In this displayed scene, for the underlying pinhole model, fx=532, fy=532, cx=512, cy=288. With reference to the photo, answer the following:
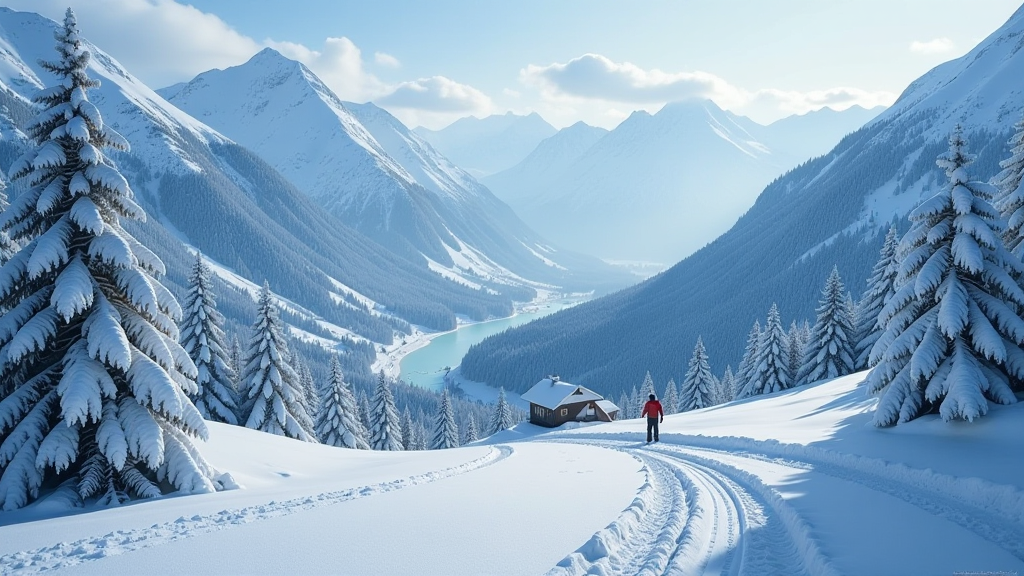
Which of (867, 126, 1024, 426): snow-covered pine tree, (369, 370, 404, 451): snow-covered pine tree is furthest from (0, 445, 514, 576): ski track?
(369, 370, 404, 451): snow-covered pine tree

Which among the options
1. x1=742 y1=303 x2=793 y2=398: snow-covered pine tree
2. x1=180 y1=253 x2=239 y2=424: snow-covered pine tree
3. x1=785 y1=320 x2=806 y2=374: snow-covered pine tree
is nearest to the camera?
x1=180 y1=253 x2=239 y2=424: snow-covered pine tree

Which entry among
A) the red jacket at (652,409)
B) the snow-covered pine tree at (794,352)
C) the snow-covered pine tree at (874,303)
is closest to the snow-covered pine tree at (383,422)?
the red jacket at (652,409)

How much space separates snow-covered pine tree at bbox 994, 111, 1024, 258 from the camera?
2098 cm

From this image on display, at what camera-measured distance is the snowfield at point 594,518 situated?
6801 mm

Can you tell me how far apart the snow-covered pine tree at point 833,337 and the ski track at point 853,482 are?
107 ft

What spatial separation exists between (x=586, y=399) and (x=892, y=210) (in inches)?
5171

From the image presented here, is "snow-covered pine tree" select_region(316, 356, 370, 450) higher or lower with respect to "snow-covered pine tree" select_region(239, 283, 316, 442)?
lower

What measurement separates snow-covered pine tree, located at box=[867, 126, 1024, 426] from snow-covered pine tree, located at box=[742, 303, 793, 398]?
32750mm

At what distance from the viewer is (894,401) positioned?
1659 cm

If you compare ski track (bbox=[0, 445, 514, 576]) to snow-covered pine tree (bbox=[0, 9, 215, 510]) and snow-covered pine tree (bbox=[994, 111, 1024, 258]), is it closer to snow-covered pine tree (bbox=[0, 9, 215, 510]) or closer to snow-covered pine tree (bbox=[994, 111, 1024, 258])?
snow-covered pine tree (bbox=[0, 9, 215, 510])

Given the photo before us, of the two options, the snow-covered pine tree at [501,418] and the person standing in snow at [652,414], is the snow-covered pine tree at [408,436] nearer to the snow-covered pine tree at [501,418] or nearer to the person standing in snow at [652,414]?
the snow-covered pine tree at [501,418]

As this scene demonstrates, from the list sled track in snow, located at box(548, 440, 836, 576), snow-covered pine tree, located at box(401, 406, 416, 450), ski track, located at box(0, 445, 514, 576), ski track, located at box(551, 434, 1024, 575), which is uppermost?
ski track, located at box(0, 445, 514, 576)

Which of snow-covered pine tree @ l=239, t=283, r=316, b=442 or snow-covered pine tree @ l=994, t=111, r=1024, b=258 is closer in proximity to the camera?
snow-covered pine tree @ l=994, t=111, r=1024, b=258

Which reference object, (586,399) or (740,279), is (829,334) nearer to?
(586,399)
